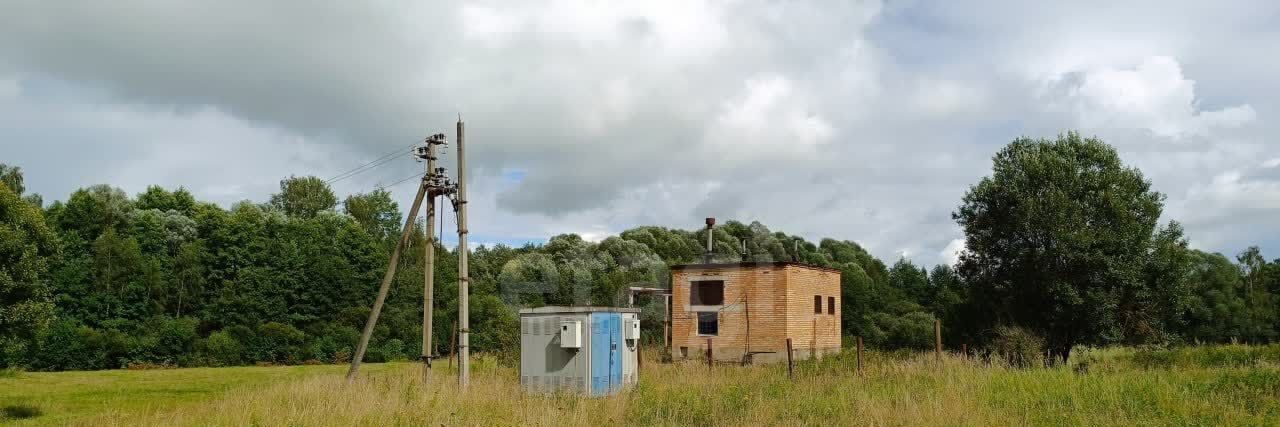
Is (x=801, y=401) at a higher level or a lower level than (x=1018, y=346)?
higher

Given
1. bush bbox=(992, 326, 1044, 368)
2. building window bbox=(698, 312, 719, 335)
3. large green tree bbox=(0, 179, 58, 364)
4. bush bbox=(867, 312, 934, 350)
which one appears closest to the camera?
large green tree bbox=(0, 179, 58, 364)

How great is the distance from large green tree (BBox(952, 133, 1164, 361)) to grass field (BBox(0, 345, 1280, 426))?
987 centimetres

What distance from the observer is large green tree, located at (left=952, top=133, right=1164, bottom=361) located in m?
28.0

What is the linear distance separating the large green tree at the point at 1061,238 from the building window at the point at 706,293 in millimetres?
9824

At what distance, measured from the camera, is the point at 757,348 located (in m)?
28.7

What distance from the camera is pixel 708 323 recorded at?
1173 inches

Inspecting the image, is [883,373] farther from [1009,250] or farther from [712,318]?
[1009,250]

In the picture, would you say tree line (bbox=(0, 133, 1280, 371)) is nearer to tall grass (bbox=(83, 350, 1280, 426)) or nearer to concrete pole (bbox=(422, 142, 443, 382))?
concrete pole (bbox=(422, 142, 443, 382))

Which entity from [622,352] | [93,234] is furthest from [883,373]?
[93,234]

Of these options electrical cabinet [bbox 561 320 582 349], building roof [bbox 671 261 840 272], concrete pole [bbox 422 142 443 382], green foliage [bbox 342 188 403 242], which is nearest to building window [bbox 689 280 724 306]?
Result: building roof [bbox 671 261 840 272]

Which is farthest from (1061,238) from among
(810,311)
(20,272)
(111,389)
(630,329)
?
(111,389)

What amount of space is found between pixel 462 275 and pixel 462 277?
4 centimetres

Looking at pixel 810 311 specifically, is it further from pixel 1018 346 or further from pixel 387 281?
pixel 387 281

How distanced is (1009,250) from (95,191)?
153 ft
